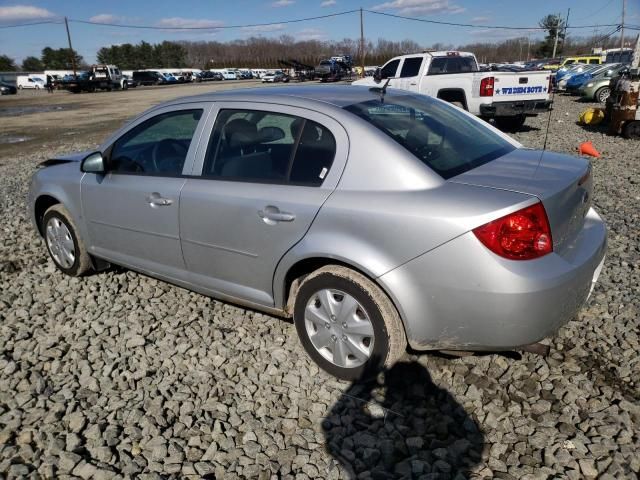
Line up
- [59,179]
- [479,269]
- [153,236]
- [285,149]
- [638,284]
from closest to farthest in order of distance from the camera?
1. [479,269]
2. [285,149]
3. [153,236]
4. [638,284]
5. [59,179]

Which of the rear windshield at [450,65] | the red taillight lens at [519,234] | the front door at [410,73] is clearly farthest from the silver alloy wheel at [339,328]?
the rear windshield at [450,65]

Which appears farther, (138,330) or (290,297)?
(138,330)

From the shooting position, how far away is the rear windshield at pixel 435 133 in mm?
2713

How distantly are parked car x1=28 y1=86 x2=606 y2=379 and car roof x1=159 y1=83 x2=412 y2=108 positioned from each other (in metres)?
0.02

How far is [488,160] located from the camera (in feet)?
9.57

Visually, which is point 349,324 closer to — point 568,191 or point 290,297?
point 290,297

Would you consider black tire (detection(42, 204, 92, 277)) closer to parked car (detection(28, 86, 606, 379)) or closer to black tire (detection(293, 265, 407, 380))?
parked car (detection(28, 86, 606, 379))

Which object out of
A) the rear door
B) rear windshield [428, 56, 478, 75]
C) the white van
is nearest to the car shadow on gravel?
the rear door

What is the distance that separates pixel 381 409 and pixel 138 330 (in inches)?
77.0

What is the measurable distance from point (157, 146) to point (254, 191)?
141 cm

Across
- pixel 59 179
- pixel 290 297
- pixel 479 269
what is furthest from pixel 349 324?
pixel 59 179

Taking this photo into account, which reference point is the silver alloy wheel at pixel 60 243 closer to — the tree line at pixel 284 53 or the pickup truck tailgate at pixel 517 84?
the pickup truck tailgate at pixel 517 84

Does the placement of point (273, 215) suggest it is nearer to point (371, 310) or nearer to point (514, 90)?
point (371, 310)

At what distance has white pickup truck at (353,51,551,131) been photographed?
11.5 metres
